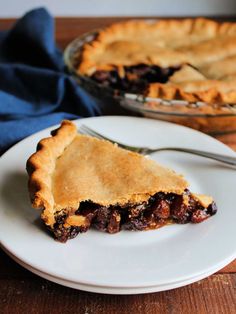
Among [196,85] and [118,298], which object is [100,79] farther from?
[118,298]

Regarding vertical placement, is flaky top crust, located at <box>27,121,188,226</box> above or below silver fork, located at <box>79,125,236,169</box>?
above

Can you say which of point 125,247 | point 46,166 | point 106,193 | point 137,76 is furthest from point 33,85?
point 125,247

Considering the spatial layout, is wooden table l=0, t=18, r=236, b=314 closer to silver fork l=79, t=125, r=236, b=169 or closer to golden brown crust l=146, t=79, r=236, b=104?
silver fork l=79, t=125, r=236, b=169

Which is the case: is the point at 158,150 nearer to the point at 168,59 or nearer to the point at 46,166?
the point at 46,166

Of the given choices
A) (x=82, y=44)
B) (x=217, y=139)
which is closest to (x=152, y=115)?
(x=217, y=139)

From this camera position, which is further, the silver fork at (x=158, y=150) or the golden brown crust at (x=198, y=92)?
the golden brown crust at (x=198, y=92)

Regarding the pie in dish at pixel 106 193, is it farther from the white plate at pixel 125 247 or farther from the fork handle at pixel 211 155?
the fork handle at pixel 211 155

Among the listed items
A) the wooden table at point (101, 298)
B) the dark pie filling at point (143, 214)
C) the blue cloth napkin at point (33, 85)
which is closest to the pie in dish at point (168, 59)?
the blue cloth napkin at point (33, 85)

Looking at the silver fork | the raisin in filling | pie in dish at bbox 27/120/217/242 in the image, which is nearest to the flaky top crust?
pie in dish at bbox 27/120/217/242
